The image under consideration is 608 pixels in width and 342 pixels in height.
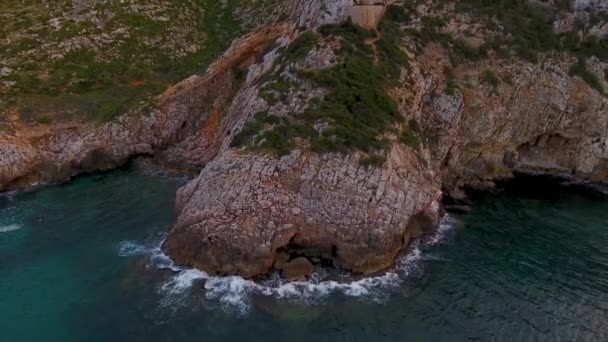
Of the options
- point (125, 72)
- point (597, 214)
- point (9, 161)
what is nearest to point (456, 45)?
point (597, 214)

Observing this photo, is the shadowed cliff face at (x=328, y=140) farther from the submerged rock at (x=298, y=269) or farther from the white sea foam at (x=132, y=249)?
the white sea foam at (x=132, y=249)

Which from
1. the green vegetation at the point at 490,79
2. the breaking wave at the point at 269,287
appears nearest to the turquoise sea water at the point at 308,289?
the breaking wave at the point at 269,287

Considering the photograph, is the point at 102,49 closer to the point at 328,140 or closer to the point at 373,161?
the point at 328,140

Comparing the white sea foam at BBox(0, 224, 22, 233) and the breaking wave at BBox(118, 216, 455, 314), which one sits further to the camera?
the white sea foam at BBox(0, 224, 22, 233)

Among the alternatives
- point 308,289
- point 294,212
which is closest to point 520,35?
point 294,212

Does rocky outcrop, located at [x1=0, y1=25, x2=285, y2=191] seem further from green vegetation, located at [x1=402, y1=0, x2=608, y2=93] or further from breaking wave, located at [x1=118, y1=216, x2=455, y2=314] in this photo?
breaking wave, located at [x1=118, y1=216, x2=455, y2=314]

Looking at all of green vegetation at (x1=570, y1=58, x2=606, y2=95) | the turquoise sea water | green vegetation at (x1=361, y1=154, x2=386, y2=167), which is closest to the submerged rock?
the turquoise sea water

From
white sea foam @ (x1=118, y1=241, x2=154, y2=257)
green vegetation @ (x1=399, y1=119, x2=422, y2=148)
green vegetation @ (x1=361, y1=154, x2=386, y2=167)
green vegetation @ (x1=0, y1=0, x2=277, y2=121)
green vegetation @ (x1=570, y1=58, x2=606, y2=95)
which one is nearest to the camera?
white sea foam @ (x1=118, y1=241, x2=154, y2=257)

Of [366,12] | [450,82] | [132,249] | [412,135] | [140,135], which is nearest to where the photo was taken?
[132,249]
